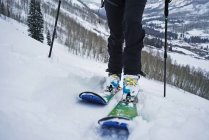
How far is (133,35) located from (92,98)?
90 centimetres

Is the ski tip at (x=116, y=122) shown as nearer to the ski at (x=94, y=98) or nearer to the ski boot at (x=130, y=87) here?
the ski at (x=94, y=98)

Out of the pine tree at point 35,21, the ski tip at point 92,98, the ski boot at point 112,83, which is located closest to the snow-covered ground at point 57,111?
the ski tip at point 92,98

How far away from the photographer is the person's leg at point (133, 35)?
2777 mm

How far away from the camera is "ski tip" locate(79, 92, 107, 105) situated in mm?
2738

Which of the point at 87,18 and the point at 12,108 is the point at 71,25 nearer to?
the point at 87,18

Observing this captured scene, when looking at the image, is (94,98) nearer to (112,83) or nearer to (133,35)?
(112,83)

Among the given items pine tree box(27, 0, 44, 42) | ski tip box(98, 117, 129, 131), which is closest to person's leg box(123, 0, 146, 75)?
ski tip box(98, 117, 129, 131)

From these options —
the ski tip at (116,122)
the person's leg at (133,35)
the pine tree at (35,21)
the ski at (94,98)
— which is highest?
the pine tree at (35,21)

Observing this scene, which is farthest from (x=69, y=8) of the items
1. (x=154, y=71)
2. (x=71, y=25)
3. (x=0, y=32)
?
(x=0, y=32)

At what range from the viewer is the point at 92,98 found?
2.78 meters

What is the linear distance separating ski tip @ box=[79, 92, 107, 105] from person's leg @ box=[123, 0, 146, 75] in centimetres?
45

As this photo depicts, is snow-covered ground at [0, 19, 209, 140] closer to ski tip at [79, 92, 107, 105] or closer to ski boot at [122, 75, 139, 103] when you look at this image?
ski tip at [79, 92, 107, 105]

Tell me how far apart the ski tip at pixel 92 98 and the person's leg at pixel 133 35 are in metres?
0.45

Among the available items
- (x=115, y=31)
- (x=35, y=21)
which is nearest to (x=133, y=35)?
(x=115, y=31)
